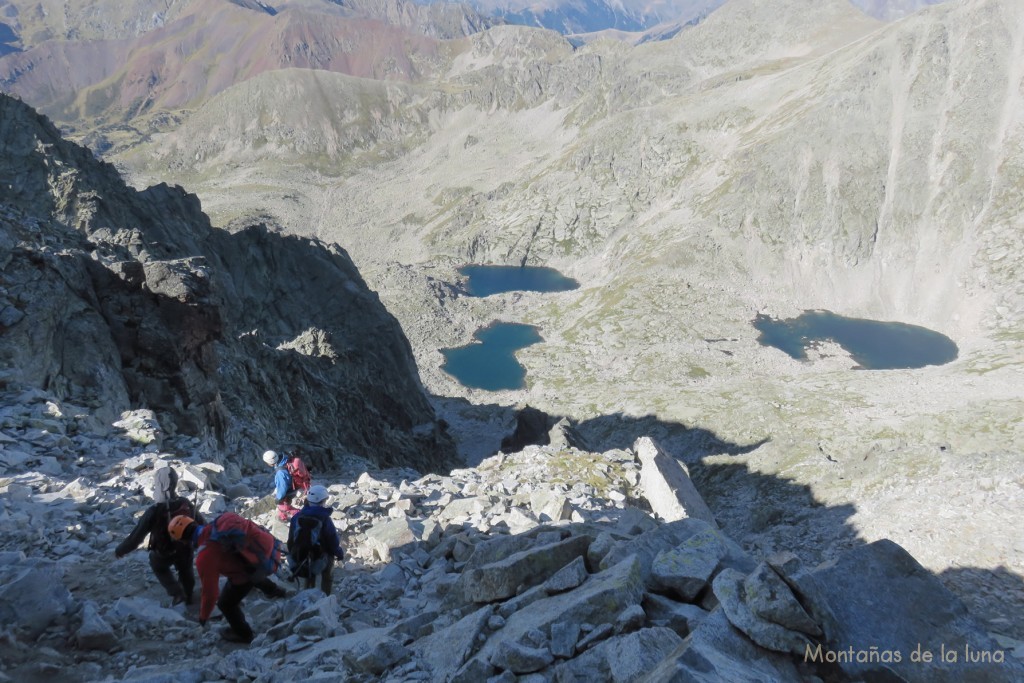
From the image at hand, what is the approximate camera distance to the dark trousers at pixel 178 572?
1176 cm

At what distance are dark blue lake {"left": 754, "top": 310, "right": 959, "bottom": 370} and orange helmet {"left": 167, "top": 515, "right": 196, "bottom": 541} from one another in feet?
384

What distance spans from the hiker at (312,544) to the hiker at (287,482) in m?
3.45

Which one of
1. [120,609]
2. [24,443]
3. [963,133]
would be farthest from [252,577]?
[963,133]

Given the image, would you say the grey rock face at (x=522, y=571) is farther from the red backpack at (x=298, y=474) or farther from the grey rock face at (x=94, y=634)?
the red backpack at (x=298, y=474)

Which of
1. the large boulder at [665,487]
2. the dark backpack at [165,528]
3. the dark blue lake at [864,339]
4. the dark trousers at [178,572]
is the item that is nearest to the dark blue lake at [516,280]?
the dark blue lake at [864,339]

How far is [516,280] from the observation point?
18638 cm

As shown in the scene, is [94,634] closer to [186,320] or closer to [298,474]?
[298,474]

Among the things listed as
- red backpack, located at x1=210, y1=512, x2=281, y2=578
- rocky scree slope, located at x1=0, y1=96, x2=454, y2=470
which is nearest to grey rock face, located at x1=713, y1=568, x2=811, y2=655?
red backpack, located at x1=210, y1=512, x2=281, y2=578

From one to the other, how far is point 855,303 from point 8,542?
146m

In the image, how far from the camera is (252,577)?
1068 cm

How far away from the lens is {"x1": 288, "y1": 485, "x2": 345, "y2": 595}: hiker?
41.1 ft

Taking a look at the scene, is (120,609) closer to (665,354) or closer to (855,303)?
(665,354)

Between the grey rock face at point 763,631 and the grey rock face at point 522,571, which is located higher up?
the grey rock face at point 763,631

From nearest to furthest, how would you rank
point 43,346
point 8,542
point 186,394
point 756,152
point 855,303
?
point 8,542 → point 43,346 → point 186,394 → point 855,303 → point 756,152
